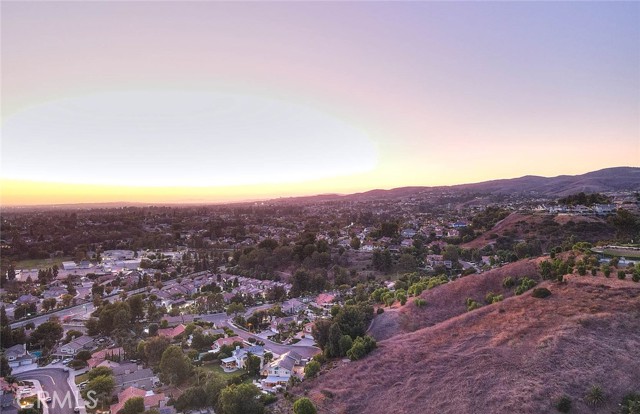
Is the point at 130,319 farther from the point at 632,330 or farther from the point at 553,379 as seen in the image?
the point at 632,330

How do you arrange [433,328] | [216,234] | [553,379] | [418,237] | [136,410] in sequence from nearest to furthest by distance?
[553,379] → [136,410] → [433,328] → [418,237] → [216,234]

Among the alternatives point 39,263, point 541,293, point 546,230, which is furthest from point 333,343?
point 39,263

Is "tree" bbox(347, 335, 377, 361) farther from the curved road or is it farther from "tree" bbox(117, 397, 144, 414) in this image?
the curved road

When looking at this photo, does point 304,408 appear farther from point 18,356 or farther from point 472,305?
point 18,356

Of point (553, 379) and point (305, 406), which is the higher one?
point (553, 379)

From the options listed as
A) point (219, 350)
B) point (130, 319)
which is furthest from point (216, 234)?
point (219, 350)

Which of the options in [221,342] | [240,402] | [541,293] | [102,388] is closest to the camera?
[240,402]

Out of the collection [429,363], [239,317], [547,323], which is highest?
[547,323]

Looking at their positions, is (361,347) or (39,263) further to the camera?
(39,263)
